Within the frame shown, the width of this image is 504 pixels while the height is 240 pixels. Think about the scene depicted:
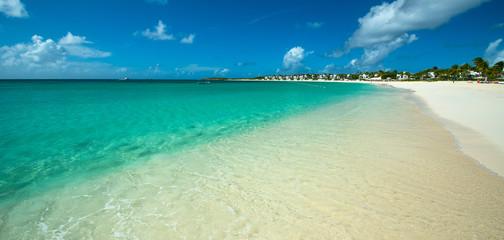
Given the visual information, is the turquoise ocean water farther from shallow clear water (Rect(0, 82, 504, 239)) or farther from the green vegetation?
the green vegetation

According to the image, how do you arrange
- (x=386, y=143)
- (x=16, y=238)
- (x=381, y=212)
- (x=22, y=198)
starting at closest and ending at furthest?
(x=16, y=238)
(x=381, y=212)
(x=22, y=198)
(x=386, y=143)

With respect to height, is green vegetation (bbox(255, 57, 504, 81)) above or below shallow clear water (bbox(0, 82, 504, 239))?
above

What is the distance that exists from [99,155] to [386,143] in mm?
10616

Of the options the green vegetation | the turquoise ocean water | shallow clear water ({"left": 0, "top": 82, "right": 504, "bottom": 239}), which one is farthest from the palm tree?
the turquoise ocean water

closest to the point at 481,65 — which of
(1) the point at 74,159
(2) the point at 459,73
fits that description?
(2) the point at 459,73

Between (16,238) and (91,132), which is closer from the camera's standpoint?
(16,238)

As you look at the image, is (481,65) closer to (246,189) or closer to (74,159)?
(246,189)

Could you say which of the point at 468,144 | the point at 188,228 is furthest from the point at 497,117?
the point at 188,228

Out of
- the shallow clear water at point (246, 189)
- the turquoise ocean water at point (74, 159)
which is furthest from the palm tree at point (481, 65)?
the turquoise ocean water at point (74, 159)

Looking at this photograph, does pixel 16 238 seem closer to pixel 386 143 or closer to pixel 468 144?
pixel 386 143

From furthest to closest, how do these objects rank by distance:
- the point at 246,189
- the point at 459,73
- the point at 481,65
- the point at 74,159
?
1. the point at 459,73
2. the point at 481,65
3. the point at 74,159
4. the point at 246,189

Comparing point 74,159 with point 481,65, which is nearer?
point 74,159

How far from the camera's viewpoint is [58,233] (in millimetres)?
3625

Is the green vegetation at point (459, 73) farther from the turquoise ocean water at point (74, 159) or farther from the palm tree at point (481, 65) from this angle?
the turquoise ocean water at point (74, 159)
